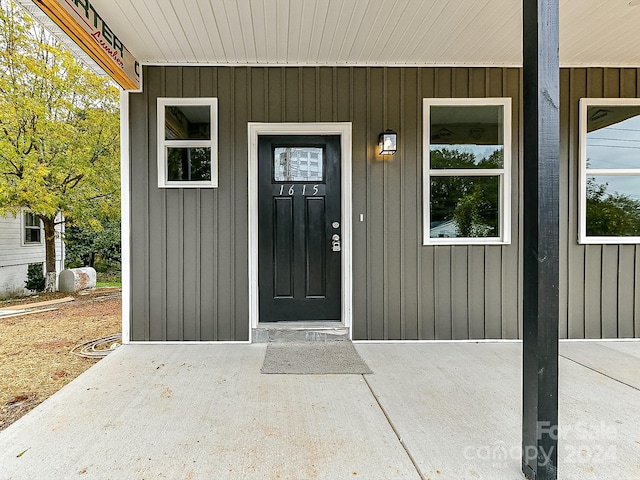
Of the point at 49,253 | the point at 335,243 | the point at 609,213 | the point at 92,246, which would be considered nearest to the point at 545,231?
the point at 335,243

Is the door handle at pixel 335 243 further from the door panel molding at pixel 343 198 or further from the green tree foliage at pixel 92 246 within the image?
the green tree foliage at pixel 92 246

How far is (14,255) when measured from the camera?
830 centimetres

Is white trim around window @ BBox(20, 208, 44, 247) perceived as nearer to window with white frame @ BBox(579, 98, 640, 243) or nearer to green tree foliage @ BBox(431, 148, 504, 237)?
green tree foliage @ BBox(431, 148, 504, 237)

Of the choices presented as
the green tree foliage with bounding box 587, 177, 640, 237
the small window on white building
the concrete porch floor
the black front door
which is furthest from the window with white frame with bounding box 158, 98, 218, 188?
the small window on white building

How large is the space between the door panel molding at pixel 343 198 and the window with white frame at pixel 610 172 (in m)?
2.33

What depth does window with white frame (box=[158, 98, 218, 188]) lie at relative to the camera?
11.9ft

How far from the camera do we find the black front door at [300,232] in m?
3.88

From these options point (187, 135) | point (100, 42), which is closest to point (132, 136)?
point (187, 135)

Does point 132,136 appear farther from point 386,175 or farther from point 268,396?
point 268,396

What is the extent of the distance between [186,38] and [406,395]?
3.29 m

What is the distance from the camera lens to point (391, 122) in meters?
3.71

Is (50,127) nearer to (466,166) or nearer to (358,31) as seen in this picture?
(358,31)

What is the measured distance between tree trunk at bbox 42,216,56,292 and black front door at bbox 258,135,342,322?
236 inches

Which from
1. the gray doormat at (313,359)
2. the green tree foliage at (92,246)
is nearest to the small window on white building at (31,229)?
the green tree foliage at (92,246)
